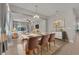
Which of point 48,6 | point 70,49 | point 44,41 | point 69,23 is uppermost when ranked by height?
point 48,6

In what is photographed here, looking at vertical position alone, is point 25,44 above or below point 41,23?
below

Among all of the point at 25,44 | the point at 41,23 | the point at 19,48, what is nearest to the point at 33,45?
the point at 25,44

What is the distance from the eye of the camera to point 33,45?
1859 mm

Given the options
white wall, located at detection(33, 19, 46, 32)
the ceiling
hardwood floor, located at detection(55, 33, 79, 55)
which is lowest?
hardwood floor, located at detection(55, 33, 79, 55)

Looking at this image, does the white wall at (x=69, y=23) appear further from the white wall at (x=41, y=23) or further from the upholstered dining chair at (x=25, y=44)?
the upholstered dining chair at (x=25, y=44)

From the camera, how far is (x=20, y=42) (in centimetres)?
180

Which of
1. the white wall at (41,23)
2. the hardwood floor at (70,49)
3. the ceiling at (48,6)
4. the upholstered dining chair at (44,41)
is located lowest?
the hardwood floor at (70,49)

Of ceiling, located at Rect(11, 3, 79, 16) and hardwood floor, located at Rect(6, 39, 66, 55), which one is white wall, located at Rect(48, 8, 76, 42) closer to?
ceiling, located at Rect(11, 3, 79, 16)

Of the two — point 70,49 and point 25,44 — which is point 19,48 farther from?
point 70,49

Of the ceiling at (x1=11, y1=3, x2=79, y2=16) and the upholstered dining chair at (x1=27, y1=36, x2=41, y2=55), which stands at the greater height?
the ceiling at (x1=11, y1=3, x2=79, y2=16)

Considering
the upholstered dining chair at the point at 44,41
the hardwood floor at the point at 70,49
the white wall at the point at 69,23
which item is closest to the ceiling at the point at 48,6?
the white wall at the point at 69,23

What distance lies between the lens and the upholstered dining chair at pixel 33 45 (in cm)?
183

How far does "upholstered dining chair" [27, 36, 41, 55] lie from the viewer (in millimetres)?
1825

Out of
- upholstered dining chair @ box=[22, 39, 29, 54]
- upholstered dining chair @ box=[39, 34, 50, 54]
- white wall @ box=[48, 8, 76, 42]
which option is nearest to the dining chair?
upholstered dining chair @ box=[22, 39, 29, 54]
